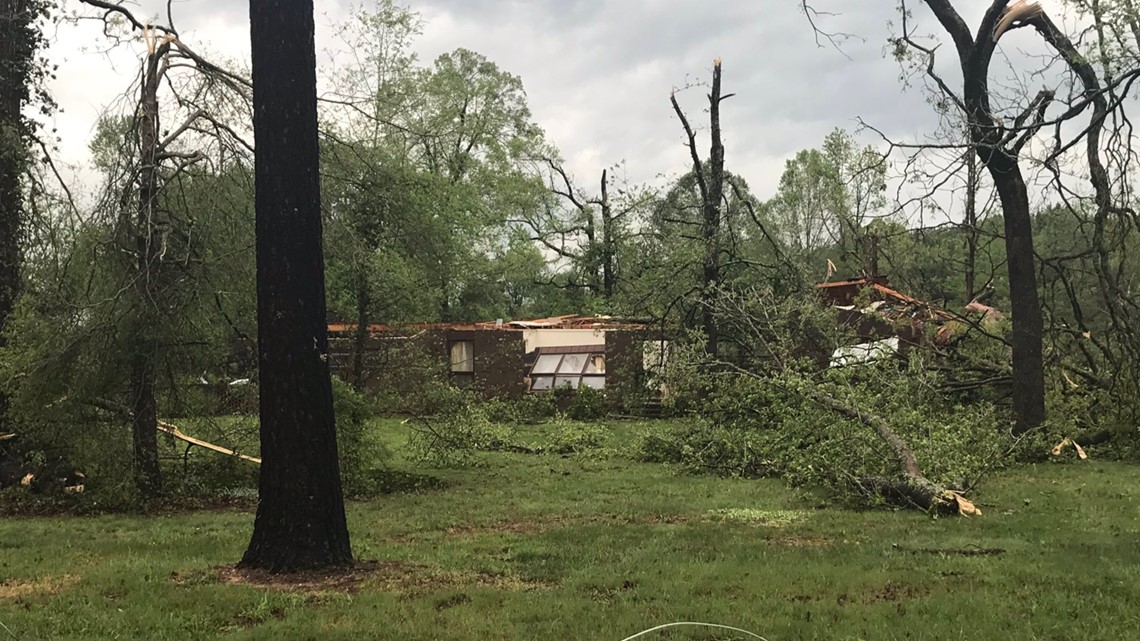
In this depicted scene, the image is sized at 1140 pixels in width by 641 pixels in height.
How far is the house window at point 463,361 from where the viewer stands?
26.0 m

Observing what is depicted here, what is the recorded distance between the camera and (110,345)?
377 inches

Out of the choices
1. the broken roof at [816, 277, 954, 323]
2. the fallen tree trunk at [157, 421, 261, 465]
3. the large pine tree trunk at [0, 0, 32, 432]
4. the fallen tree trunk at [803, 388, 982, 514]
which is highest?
the large pine tree trunk at [0, 0, 32, 432]

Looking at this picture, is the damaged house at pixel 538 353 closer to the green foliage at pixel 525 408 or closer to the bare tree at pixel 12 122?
the green foliage at pixel 525 408

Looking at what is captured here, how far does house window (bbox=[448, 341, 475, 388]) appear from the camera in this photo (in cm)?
2602

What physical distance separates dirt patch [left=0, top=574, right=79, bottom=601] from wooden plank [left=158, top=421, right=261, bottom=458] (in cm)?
471

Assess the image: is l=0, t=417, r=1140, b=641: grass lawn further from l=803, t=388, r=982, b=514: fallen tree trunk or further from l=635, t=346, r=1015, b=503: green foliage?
l=635, t=346, r=1015, b=503: green foliage

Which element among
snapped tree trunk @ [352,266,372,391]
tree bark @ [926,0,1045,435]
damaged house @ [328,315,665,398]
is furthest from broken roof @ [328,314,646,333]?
tree bark @ [926,0,1045,435]

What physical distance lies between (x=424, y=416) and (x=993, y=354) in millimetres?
9432

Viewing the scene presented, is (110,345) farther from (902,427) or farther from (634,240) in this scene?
(634,240)

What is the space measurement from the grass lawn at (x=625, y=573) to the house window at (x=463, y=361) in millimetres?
15895

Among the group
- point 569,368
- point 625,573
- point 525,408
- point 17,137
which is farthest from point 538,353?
Result: point 625,573

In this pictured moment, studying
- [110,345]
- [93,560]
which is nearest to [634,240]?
[110,345]

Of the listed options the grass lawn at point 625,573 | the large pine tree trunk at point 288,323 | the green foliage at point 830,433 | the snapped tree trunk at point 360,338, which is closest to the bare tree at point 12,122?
the grass lawn at point 625,573

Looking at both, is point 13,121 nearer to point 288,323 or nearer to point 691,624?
point 288,323
